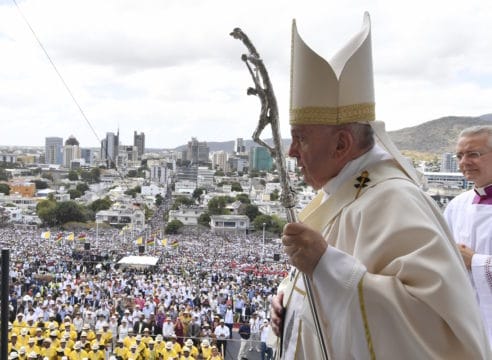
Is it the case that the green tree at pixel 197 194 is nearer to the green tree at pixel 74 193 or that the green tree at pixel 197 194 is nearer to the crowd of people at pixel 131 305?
the green tree at pixel 74 193

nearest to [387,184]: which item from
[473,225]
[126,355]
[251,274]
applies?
[473,225]

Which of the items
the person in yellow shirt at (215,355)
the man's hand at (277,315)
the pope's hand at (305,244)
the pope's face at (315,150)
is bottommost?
the person in yellow shirt at (215,355)

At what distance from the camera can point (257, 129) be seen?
991 mm

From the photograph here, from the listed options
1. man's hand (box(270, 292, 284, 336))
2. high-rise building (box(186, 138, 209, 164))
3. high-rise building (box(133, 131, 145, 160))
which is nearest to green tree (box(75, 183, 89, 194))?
high-rise building (box(186, 138, 209, 164))

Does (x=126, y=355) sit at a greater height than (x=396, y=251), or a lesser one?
lesser

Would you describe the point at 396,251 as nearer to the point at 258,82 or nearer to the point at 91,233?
the point at 258,82

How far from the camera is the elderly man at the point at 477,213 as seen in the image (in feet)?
4.87

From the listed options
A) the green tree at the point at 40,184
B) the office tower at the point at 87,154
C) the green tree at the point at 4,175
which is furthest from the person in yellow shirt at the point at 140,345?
the office tower at the point at 87,154

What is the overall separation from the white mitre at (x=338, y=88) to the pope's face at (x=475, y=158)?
0.56m

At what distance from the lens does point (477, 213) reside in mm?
1666

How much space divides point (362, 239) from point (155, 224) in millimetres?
41548

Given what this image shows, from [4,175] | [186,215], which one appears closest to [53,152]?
[4,175]

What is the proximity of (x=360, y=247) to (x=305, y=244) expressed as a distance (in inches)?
4.5

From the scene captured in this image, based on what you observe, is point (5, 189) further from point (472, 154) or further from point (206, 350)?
point (472, 154)
